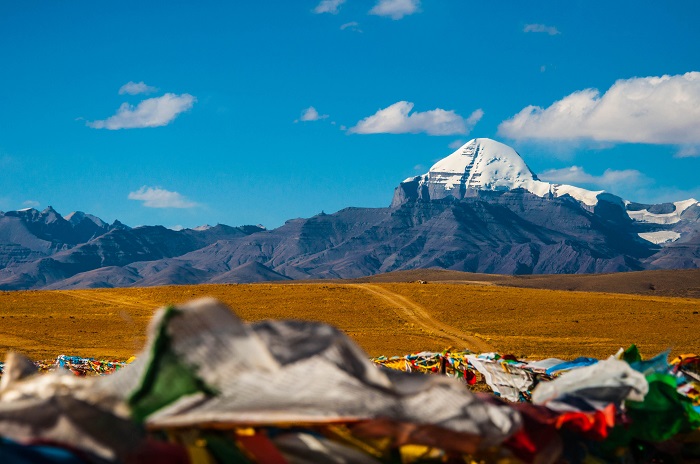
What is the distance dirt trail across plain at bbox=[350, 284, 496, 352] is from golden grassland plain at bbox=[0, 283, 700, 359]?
8 cm

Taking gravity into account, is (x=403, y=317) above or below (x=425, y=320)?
above

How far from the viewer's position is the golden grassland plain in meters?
40.2

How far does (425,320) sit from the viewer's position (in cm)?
5516

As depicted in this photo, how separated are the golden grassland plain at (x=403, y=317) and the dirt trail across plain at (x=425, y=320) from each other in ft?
0.25

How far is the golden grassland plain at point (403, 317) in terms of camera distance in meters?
40.2

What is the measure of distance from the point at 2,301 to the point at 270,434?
65215mm

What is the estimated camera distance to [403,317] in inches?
2229

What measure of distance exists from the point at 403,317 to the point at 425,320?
2050mm

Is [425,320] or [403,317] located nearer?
[425,320]

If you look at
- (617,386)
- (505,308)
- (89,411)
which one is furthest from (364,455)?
(505,308)

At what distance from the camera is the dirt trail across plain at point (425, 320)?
137ft

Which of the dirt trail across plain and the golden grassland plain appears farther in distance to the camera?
the dirt trail across plain

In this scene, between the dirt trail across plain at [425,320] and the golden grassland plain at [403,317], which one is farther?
the dirt trail across plain at [425,320]

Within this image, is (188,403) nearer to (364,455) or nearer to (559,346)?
(364,455)
